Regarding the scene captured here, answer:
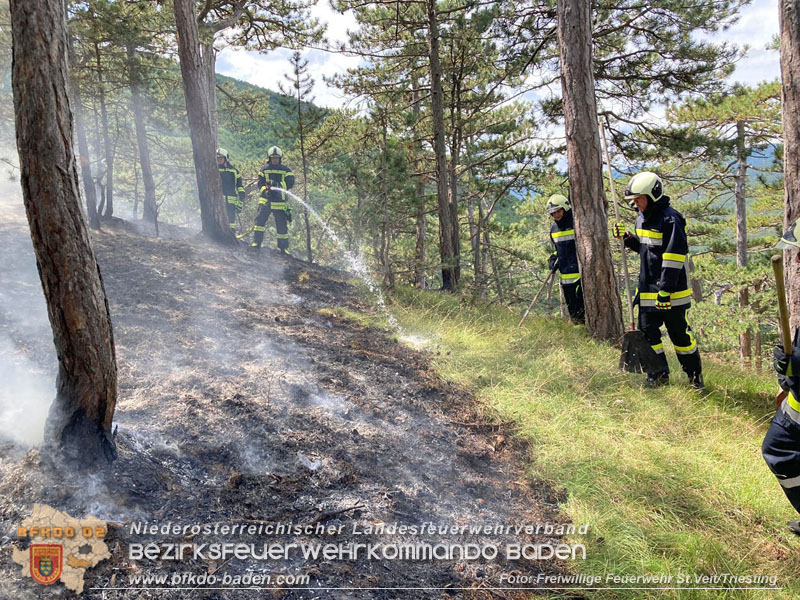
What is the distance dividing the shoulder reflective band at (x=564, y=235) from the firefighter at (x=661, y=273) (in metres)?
1.76

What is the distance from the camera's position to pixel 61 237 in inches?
90.5

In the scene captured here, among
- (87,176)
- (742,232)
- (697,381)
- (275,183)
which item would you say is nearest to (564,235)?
(697,381)

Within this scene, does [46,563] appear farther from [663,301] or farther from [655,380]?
[655,380]

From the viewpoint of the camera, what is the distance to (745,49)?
7.38m

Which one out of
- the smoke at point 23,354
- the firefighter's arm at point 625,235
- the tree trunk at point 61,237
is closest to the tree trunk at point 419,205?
the firefighter's arm at point 625,235

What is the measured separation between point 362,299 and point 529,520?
5815 millimetres

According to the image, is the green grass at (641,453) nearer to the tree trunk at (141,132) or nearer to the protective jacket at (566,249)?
the protective jacket at (566,249)

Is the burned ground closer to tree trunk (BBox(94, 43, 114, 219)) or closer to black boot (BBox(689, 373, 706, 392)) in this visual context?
black boot (BBox(689, 373, 706, 392))

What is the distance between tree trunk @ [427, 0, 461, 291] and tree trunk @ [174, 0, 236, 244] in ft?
15.2

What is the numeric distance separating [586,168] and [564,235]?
1.28 m

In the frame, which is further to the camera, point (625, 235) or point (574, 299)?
point (574, 299)

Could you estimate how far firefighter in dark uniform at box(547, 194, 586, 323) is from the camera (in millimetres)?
6625

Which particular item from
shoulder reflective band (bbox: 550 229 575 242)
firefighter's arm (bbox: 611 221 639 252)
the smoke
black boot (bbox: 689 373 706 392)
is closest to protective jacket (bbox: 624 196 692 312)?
firefighter's arm (bbox: 611 221 639 252)

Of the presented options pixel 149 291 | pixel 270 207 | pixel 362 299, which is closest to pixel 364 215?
pixel 270 207
